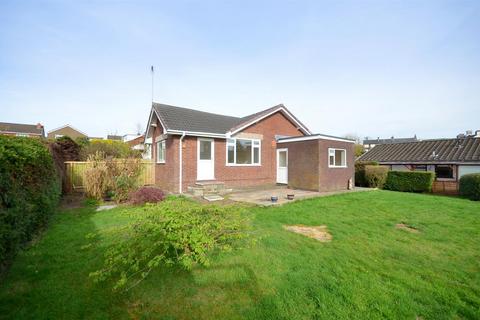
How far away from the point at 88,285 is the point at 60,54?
11278 mm

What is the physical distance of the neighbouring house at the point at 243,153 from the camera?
39.3 ft

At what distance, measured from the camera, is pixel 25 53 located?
9.33m

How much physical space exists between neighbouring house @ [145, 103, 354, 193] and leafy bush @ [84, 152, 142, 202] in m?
2.49

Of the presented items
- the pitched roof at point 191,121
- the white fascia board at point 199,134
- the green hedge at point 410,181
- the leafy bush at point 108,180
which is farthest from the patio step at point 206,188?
the green hedge at point 410,181

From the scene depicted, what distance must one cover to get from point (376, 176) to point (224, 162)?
12.0 metres

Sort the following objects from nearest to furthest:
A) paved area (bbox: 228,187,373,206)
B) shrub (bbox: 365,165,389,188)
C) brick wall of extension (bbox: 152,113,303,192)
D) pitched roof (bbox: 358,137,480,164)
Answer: paved area (bbox: 228,187,373,206)
brick wall of extension (bbox: 152,113,303,192)
shrub (bbox: 365,165,389,188)
pitched roof (bbox: 358,137,480,164)

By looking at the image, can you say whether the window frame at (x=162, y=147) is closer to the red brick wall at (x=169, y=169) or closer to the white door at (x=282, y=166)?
the red brick wall at (x=169, y=169)

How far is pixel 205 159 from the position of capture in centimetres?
1259

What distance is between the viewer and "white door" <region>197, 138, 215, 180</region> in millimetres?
12365

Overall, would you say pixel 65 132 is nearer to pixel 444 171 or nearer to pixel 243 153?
pixel 243 153

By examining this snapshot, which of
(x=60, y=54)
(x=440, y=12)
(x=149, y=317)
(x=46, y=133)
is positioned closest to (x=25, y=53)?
(x=60, y=54)

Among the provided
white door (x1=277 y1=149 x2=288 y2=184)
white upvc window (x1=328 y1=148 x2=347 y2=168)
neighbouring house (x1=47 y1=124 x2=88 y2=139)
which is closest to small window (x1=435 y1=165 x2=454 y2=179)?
white upvc window (x1=328 y1=148 x2=347 y2=168)

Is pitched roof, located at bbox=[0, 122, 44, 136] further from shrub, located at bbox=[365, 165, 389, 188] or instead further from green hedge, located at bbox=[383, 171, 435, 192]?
green hedge, located at bbox=[383, 171, 435, 192]

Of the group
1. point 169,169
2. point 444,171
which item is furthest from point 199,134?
point 444,171
